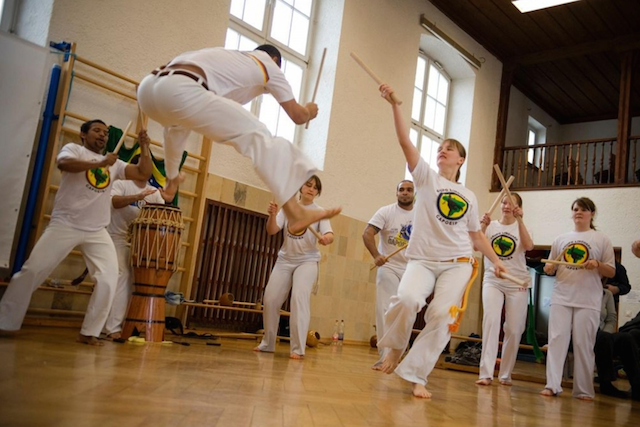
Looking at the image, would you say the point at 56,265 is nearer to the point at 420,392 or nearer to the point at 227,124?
the point at 227,124

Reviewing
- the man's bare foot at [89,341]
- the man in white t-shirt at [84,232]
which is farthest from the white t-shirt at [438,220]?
the man's bare foot at [89,341]

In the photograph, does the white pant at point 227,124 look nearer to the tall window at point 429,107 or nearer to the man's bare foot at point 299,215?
the man's bare foot at point 299,215

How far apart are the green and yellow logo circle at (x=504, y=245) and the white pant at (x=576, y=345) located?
2.01 feet

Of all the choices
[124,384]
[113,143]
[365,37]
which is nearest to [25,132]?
[113,143]

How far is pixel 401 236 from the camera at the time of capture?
17.2 feet

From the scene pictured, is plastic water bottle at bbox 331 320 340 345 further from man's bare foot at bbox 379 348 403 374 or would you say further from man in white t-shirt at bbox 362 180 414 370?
man's bare foot at bbox 379 348 403 374

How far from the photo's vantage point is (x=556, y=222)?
10.5 metres

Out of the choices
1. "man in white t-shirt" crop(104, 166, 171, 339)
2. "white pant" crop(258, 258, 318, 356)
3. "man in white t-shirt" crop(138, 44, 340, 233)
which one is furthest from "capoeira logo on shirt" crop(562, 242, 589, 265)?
"man in white t-shirt" crop(104, 166, 171, 339)

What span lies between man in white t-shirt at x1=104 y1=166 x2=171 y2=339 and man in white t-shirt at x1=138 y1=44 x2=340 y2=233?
2.24 meters

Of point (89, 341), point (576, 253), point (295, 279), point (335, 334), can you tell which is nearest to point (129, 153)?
point (295, 279)

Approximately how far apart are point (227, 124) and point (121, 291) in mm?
2768

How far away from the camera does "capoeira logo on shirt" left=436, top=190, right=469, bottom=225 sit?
363cm

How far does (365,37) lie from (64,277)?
563 centimetres

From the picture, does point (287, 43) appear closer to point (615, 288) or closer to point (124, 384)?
point (615, 288)
